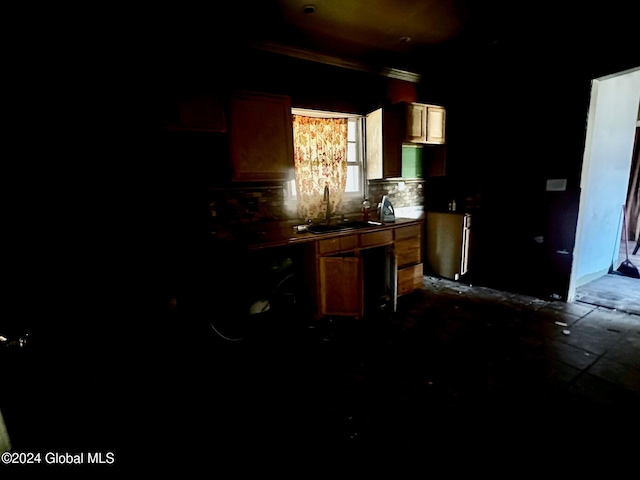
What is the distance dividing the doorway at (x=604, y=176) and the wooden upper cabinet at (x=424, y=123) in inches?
54.1

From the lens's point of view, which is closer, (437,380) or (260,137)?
(437,380)

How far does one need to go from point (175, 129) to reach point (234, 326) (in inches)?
66.4

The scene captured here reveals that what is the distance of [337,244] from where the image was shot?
8.74 feet

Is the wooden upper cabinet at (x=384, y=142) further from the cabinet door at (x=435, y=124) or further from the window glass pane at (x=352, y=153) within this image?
the cabinet door at (x=435, y=124)

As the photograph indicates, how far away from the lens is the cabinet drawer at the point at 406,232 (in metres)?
3.08

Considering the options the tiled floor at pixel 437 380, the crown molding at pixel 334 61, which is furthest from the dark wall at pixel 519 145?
the tiled floor at pixel 437 380

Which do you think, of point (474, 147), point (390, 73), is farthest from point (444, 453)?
point (390, 73)

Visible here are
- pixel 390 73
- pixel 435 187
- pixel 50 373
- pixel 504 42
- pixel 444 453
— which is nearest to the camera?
pixel 444 453

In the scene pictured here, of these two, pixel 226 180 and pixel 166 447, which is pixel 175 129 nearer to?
pixel 226 180

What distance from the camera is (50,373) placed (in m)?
1.75

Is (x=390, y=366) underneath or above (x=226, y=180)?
underneath

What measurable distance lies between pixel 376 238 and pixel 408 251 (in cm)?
56

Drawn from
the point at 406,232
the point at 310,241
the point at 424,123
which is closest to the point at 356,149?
the point at 424,123

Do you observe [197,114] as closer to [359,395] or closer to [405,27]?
[405,27]
